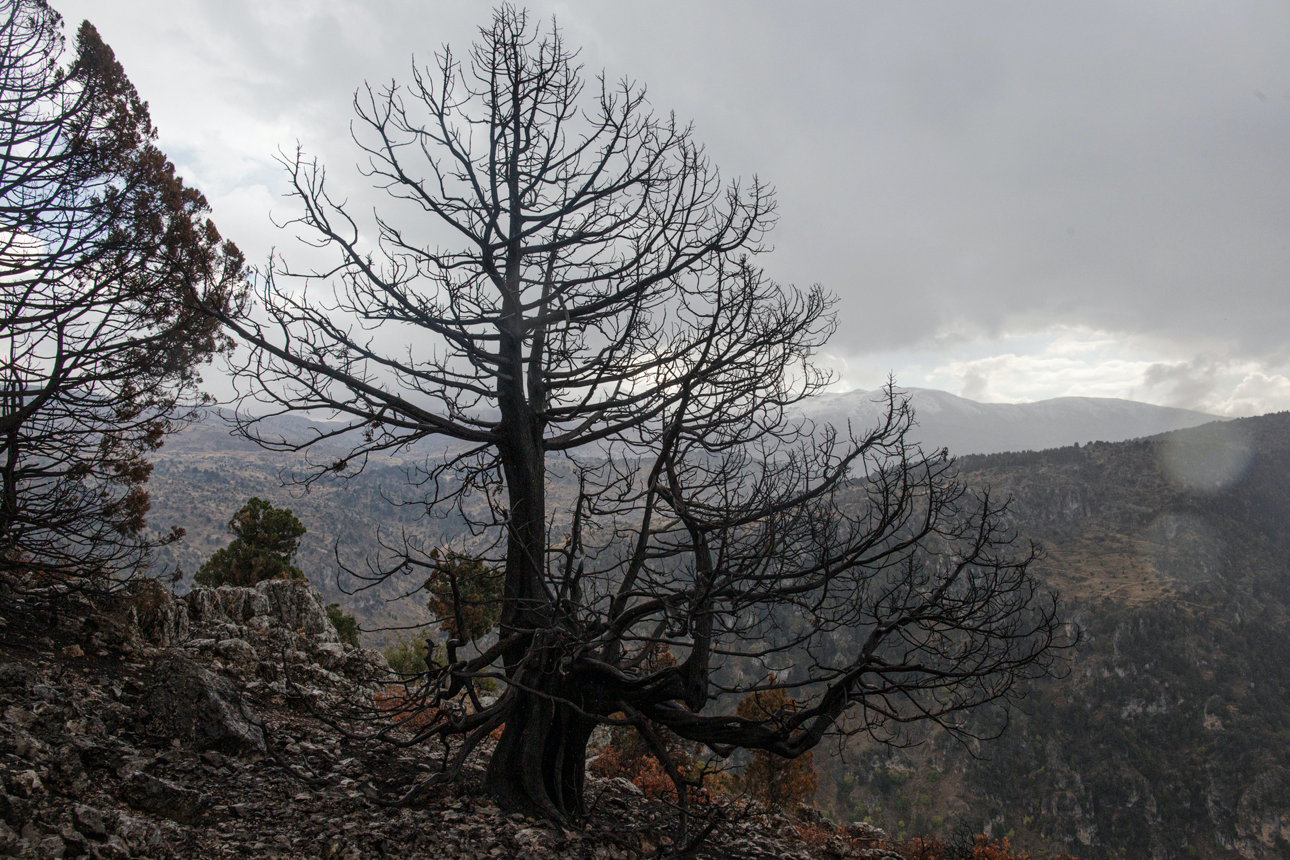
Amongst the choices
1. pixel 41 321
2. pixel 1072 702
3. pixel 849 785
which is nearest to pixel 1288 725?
pixel 1072 702

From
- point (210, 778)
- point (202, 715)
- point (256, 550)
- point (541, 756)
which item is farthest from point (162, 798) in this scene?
point (256, 550)

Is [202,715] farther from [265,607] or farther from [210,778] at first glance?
[265,607]

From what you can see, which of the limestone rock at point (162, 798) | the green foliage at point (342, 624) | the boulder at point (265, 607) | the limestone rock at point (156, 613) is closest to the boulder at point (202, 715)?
the limestone rock at point (162, 798)

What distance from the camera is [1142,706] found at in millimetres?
63469

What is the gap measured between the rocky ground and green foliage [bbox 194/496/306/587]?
65.9 feet

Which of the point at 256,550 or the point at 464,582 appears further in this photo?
the point at 256,550

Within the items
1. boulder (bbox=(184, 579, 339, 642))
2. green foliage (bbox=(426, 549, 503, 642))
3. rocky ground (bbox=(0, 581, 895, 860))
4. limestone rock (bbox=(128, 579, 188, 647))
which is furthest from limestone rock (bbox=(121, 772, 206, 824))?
boulder (bbox=(184, 579, 339, 642))

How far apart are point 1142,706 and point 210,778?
81.5m

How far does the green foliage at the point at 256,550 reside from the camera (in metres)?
27.9

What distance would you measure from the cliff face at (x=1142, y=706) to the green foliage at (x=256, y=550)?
51981mm

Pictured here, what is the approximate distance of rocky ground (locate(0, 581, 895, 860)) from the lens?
468 centimetres

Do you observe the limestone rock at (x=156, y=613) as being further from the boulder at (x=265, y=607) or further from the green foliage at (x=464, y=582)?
the green foliage at (x=464, y=582)

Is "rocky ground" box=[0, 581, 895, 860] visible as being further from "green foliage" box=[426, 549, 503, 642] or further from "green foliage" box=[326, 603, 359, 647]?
"green foliage" box=[326, 603, 359, 647]

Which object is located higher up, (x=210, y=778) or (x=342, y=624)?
(x=210, y=778)
